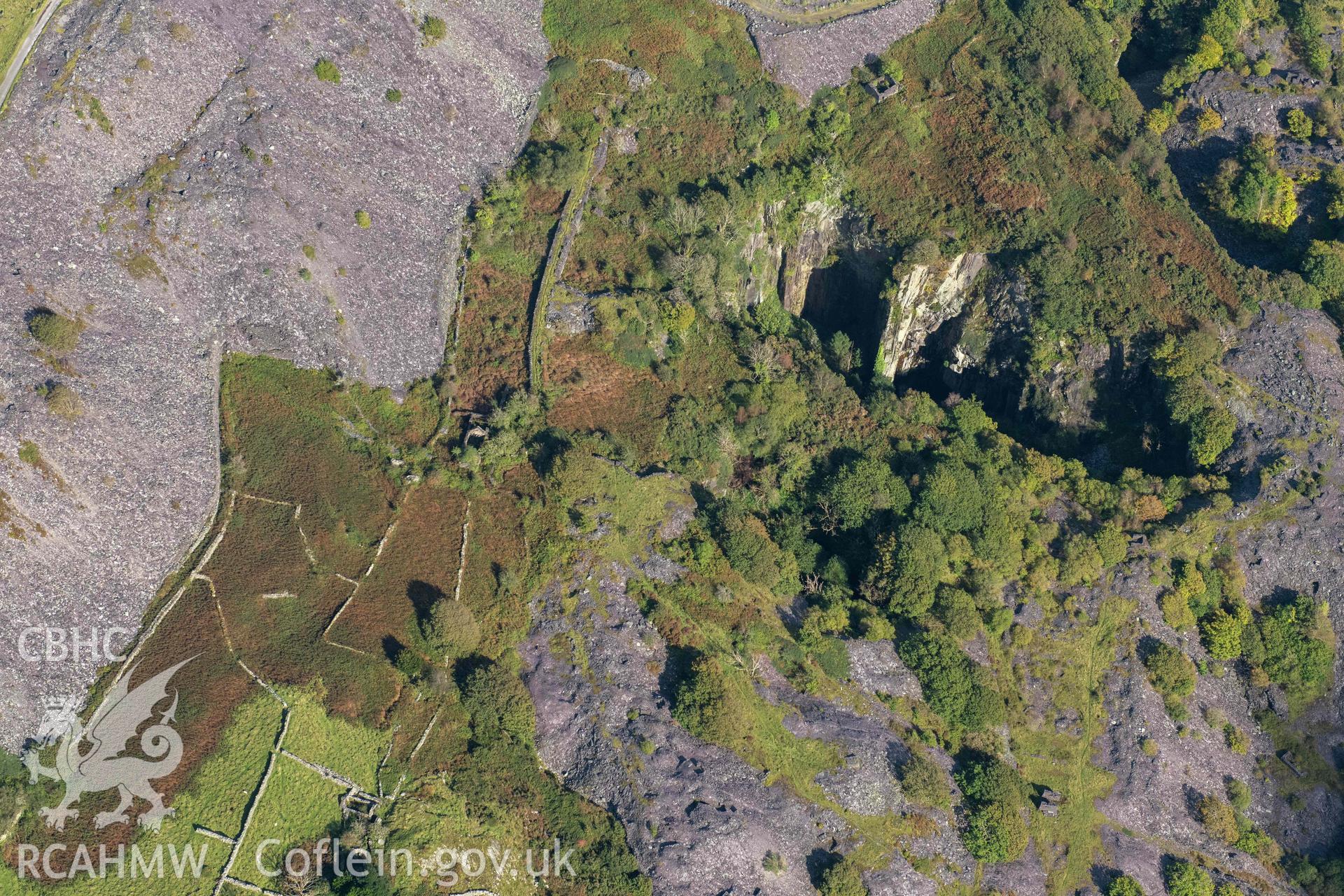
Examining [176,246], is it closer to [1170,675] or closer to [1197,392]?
[1170,675]

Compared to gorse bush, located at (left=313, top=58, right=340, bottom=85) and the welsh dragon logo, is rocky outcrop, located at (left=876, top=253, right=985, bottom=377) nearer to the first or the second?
gorse bush, located at (left=313, top=58, right=340, bottom=85)

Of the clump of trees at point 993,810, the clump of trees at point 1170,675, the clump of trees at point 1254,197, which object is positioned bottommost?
the clump of trees at point 993,810

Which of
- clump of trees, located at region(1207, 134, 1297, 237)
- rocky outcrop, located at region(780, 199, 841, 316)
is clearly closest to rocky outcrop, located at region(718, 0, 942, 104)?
rocky outcrop, located at region(780, 199, 841, 316)

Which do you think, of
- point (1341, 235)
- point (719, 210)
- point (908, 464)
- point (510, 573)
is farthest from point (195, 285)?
point (1341, 235)

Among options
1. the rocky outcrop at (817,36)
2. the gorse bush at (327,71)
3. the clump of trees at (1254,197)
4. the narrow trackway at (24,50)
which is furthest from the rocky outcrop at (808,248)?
the narrow trackway at (24,50)

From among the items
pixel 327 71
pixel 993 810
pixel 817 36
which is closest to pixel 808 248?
pixel 817 36

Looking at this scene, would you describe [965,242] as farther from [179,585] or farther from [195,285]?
[179,585]

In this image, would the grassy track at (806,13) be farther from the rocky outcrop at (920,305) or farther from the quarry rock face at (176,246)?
the quarry rock face at (176,246)
